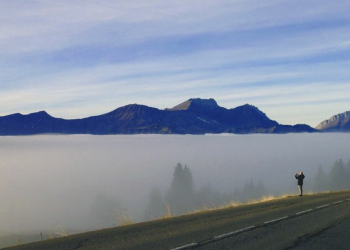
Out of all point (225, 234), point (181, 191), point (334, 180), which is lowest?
point (334, 180)

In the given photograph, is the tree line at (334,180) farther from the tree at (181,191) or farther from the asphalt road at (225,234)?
the asphalt road at (225,234)

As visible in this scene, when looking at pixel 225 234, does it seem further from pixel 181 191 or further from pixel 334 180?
pixel 334 180

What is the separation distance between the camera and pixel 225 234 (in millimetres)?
10664

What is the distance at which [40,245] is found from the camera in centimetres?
991

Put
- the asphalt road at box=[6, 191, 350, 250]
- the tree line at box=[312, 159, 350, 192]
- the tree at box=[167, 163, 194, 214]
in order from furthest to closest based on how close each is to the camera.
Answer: the tree line at box=[312, 159, 350, 192], the tree at box=[167, 163, 194, 214], the asphalt road at box=[6, 191, 350, 250]

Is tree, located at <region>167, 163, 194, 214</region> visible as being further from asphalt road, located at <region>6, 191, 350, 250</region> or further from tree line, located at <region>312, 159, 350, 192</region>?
asphalt road, located at <region>6, 191, 350, 250</region>

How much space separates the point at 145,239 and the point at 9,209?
616 feet

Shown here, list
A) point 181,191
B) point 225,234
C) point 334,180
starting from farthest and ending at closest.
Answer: point 334,180 < point 181,191 < point 225,234

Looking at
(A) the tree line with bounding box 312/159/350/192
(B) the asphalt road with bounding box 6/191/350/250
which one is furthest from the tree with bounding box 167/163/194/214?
(B) the asphalt road with bounding box 6/191/350/250

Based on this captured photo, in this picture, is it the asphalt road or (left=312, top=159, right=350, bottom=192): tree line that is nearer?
the asphalt road

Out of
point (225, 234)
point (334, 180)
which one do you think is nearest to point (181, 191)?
point (334, 180)

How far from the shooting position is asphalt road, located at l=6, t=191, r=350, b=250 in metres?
9.56

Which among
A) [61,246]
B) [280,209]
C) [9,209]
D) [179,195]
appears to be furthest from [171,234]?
[9,209]

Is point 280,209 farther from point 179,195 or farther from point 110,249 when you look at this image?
point 179,195
